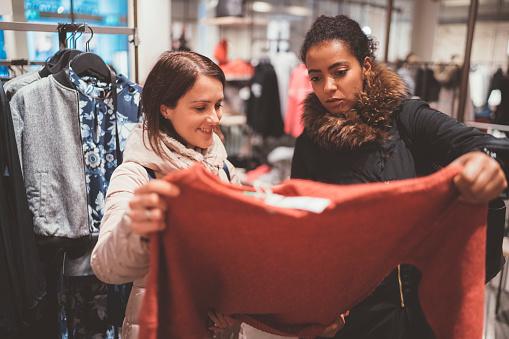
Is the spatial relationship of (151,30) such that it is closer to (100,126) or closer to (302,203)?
(100,126)

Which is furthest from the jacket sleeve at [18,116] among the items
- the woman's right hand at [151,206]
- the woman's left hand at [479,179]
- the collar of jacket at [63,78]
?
the woman's left hand at [479,179]

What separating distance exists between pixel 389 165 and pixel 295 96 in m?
3.75

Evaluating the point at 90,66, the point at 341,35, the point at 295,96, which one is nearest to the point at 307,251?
the point at 341,35

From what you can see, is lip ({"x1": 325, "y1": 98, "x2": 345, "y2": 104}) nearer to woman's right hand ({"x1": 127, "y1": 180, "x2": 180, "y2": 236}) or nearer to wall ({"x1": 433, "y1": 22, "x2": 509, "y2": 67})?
woman's right hand ({"x1": 127, "y1": 180, "x2": 180, "y2": 236})

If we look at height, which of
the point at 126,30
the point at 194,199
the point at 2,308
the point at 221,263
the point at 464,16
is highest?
the point at 464,16

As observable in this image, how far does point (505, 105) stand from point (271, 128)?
98.3 inches

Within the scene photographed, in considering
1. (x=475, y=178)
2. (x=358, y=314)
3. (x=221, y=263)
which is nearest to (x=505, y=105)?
(x=358, y=314)

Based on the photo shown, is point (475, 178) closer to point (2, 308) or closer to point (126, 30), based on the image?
point (2, 308)

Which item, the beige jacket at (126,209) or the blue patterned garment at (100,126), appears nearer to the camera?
the beige jacket at (126,209)

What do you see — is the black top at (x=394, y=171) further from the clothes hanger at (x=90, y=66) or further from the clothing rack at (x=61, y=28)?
the clothing rack at (x=61, y=28)

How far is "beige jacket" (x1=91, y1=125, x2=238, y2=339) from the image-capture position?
0.92 m

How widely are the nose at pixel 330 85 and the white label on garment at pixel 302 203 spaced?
1.82ft

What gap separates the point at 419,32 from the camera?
638 cm

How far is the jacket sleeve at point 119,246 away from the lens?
90 cm
